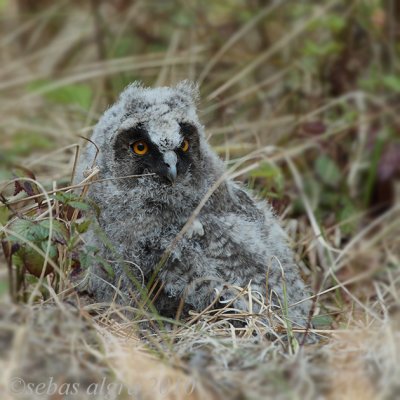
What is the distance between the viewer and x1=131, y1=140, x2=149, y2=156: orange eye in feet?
13.0

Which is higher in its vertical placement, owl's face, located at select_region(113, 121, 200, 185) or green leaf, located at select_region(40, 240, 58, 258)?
owl's face, located at select_region(113, 121, 200, 185)

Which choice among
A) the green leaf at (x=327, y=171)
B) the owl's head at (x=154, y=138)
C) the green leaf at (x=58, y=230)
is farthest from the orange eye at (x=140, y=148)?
the green leaf at (x=327, y=171)

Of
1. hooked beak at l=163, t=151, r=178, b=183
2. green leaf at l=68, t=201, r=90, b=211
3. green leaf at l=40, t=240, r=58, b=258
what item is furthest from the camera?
hooked beak at l=163, t=151, r=178, b=183

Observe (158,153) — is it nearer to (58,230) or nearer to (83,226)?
(83,226)

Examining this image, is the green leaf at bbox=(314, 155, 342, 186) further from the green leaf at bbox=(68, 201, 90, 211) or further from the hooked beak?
the green leaf at bbox=(68, 201, 90, 211)

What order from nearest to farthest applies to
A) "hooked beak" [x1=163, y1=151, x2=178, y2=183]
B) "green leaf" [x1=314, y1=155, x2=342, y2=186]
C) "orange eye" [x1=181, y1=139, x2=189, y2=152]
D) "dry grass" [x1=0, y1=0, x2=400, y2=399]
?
"dry grass" [x1=0, y1=0, x2=400, y2=399]
"hooked beak" [x1=163, y1=151, x2=178, y2=183]
"orange eye" [x1=181, y1=139, x2=189, y2=152]
"green leaf" [x1=314, y1=155, x2=342, y2=186]

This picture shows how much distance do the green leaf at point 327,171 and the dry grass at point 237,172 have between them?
1 centimetres

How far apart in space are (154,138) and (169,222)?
477 millimetres

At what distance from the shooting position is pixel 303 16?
23.7 feet

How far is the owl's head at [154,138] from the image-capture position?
388 centimetres

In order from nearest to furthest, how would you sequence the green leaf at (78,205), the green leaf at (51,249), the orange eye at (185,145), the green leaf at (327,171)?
the green leaf at (51,249) → the green leaf at (78,205) → the orange eye at (185,145) → the green leaf at (327,171)

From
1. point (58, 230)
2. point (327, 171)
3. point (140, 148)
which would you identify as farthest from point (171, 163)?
point (327, 171)

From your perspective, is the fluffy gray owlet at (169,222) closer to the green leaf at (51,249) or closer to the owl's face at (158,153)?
the owl's face at (158,153)

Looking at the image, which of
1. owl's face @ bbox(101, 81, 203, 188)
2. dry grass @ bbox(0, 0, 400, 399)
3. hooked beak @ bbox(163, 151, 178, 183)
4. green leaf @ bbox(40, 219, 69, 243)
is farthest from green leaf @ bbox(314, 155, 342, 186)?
green leaf @ bbox(40, 219, 69, 243)
